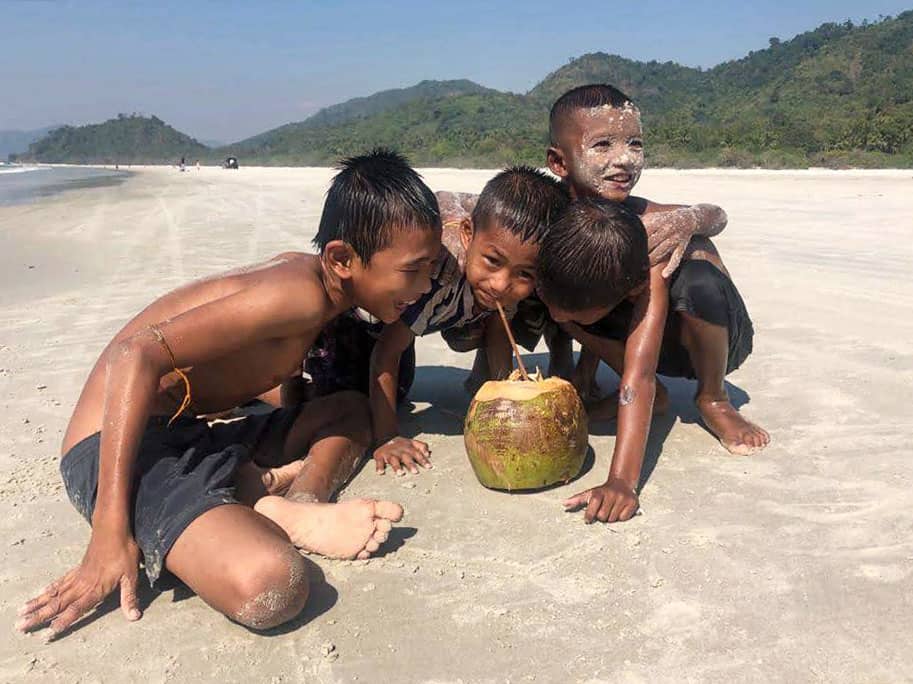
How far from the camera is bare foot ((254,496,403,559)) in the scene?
213 centimetres

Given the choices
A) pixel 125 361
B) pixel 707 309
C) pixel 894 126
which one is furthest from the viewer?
pixel 894 126

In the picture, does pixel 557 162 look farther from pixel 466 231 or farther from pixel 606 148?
pixel 466 231

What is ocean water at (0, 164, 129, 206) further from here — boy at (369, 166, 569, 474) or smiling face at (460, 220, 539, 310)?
smiling face at (460, 220, 539, 310)

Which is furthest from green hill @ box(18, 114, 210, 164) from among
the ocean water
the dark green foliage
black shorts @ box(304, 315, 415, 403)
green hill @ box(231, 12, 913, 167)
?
black shorts @ box(304, 315, 415, 403)

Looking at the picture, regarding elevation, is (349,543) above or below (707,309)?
below

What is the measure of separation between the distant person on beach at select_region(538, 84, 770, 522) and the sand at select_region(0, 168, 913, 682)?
0.15 metres

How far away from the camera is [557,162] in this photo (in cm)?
314

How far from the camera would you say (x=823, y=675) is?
5.33ft

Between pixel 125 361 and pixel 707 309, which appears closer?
pixel 125 361

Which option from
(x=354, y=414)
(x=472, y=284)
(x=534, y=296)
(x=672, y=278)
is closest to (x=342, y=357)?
(x=354, y=414)

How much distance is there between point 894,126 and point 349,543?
26898 mm

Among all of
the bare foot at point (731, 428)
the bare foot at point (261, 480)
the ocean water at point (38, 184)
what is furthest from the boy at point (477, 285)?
the ocean water at point (38, 184)

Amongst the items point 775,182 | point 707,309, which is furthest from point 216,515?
point 775,182

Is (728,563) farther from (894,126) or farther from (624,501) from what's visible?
(894,126)
